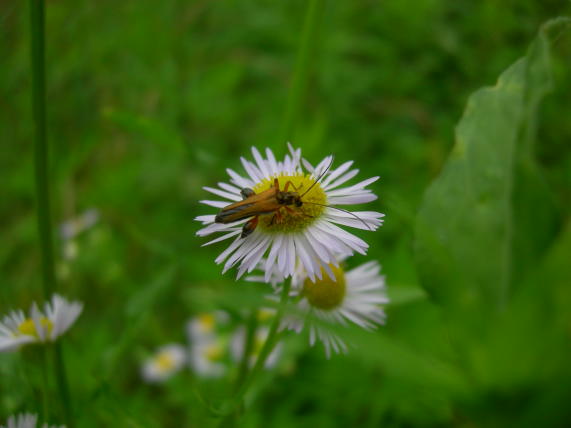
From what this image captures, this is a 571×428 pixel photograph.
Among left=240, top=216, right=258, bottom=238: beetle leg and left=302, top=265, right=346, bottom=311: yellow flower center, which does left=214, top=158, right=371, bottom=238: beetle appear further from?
left=302, top=265, right=346, bottom=311: yellow flower center

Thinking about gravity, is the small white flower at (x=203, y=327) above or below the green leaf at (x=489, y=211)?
above

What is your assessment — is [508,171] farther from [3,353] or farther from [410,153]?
[410,153]

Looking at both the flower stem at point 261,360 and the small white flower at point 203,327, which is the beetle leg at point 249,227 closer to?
the flower stem at point 261,360

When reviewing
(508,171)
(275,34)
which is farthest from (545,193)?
(275,34)

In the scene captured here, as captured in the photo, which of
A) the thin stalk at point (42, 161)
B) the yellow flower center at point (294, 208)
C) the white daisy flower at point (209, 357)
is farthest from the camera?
the white daisy flower at point (209, 357)

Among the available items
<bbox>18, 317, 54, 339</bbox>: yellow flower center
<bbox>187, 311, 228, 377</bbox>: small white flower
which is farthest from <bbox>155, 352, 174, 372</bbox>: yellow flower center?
<bbox>18, 317, 54, 339</bbox>: yellow flower center

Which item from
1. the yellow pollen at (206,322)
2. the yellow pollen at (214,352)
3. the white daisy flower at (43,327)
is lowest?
the white daisy flower at (43,327)

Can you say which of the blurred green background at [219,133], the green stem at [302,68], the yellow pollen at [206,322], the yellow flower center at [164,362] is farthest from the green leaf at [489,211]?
the yellow pollen at [206,322]
